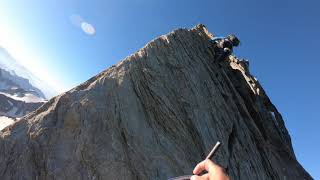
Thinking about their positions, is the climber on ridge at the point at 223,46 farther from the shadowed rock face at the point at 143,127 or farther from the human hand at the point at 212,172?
the human hand at the point at 212,172

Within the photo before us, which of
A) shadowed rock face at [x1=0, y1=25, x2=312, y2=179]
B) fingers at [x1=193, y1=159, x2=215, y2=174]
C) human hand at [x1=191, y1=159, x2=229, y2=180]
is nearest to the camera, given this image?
human hand at [x1=191, y1=159, x2=229, y2=180]

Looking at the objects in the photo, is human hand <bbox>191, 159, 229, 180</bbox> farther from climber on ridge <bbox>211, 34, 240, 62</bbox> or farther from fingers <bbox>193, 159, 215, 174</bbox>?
climber on ridge <bbox>211, 34, 240, 62</bbox>

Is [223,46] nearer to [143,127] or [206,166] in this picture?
[143,127]

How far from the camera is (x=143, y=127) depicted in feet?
45.5

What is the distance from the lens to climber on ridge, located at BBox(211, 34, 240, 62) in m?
25.6

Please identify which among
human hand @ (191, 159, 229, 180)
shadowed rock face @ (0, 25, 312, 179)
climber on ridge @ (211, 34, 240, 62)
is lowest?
human hand @ (191, 159, 229, 180)

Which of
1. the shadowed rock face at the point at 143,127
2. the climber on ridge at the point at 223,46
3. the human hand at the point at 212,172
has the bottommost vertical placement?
the human hand at the point at 212,172

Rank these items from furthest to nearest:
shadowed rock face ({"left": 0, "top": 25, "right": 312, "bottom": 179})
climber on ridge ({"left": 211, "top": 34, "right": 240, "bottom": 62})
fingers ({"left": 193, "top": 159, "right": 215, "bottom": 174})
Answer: climber on ridge ({"left": 211, "top": 34, "right": 240, "bottom": 62}) < shadowed rock face ({"left": 0, "top": 25, "right": 312, "bottom": 179}) < fingers ({"left": 193, "top": 159, "right": 215, "bottom": 174})

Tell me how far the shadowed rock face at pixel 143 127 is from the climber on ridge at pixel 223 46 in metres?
2.67

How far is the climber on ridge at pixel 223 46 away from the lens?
83.9 ft

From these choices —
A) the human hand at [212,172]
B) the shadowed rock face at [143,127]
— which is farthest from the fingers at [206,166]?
the shadowed rock face at [143,127]

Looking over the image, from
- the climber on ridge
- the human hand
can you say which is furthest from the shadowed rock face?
the human hand

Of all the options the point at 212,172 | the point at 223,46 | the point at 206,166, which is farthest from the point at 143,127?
the point at 223,46

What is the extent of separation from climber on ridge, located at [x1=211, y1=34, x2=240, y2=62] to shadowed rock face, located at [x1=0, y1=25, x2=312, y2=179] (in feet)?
8.75
